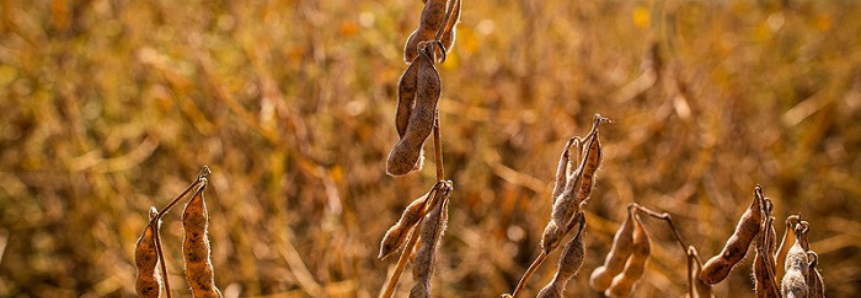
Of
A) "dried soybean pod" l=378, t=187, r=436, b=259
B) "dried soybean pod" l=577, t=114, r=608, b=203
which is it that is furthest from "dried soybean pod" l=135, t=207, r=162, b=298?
"dried soybean pod" l=577, t=114, r=608, b=203

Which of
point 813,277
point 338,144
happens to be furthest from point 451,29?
point 338,144

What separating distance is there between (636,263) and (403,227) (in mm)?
364

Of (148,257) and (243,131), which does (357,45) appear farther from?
(148,257)

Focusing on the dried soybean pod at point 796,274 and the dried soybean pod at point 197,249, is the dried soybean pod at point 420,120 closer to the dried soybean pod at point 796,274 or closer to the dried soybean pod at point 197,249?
the dried soybean pod at point 197,249

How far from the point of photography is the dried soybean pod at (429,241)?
2.93ft

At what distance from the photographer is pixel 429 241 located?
2.95 feet

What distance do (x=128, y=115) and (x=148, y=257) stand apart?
222 cm

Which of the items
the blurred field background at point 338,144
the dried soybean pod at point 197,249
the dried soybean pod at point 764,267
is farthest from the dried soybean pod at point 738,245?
the blurred field background at point 338,144

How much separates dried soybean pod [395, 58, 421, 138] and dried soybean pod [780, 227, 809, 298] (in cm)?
44

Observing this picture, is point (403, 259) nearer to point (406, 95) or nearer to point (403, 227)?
point (403, 227)

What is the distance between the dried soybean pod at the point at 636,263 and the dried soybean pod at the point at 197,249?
55cm

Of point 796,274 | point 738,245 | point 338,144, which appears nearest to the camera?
point 796,274

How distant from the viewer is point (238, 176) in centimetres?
258

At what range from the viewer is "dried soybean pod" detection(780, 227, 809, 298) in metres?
0.83
